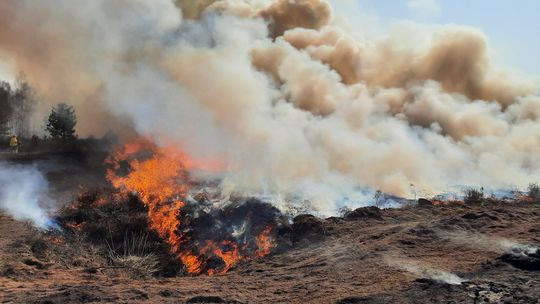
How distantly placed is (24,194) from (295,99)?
16.8m

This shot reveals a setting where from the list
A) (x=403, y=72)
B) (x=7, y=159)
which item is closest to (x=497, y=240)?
(x=7, y=159)

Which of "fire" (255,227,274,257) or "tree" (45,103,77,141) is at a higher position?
"tree" (45,103,77,141)

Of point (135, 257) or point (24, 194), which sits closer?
point (135, 257)

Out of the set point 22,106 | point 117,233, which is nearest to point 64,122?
point 117,233

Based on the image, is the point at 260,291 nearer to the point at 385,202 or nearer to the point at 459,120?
the point at 385,202

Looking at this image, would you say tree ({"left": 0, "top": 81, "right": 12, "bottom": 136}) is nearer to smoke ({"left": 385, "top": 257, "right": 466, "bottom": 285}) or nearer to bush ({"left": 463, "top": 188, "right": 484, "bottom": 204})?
bush ({"left": 463, "top": 188, "right": 484, "bottom": 204})

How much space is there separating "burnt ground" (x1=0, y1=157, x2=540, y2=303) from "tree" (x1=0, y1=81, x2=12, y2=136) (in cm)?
2676

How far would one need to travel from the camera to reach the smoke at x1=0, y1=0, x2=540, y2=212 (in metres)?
19.6

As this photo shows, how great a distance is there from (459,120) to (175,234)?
19.3m

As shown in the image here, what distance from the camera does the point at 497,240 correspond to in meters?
11.5

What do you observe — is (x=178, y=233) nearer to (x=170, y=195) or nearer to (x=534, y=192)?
Answer: (x=170, y=195)

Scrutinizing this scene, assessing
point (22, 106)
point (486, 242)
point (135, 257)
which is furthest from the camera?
point (22, 106)

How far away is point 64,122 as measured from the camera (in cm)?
2694

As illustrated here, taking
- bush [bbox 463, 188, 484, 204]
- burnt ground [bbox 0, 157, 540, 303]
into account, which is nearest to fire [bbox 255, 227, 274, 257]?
burnt ground [bbox 0, 157, 540, 303]
